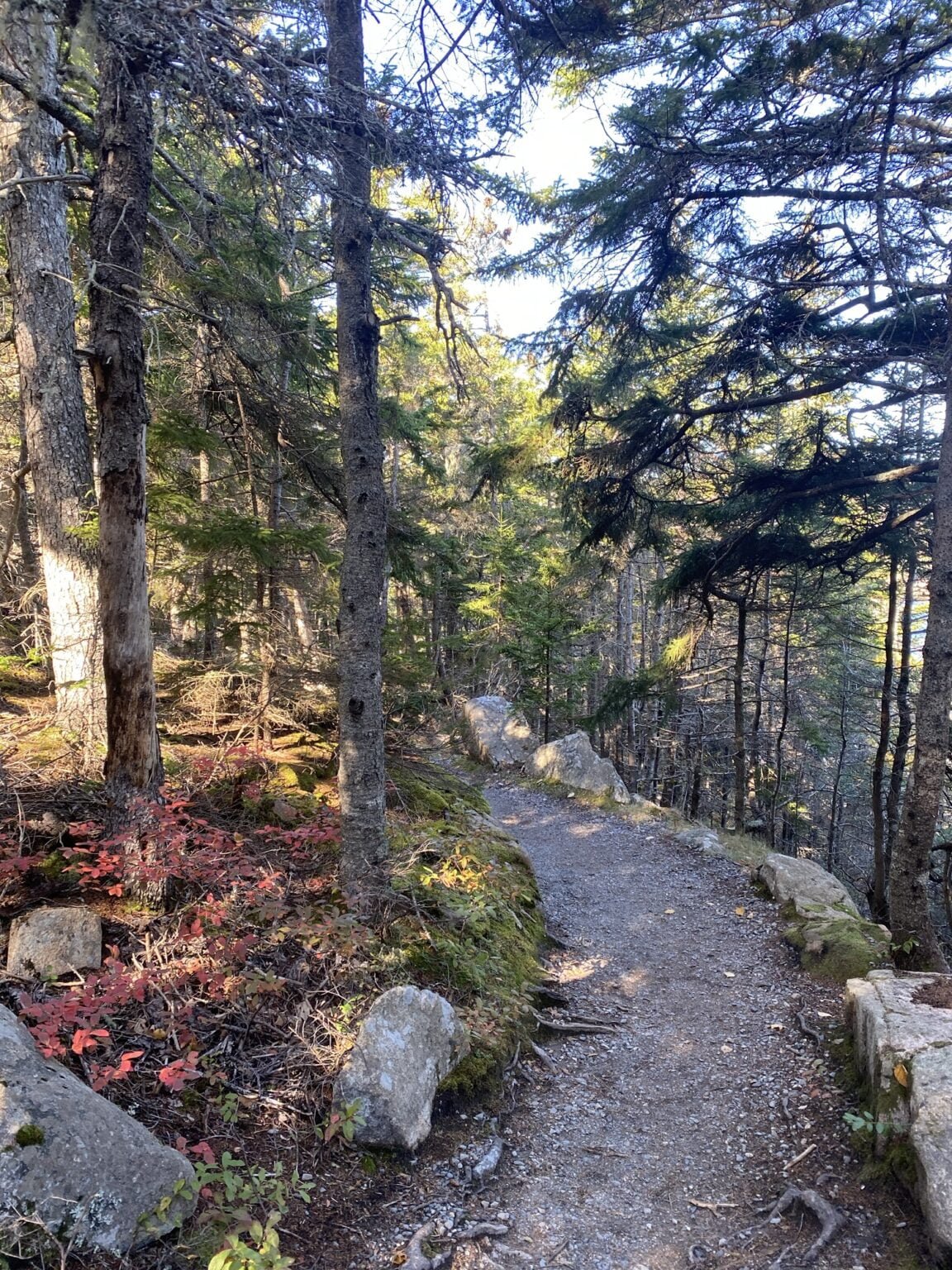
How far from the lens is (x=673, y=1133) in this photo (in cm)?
426

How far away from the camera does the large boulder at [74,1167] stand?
2195mm

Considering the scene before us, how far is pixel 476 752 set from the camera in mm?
17438

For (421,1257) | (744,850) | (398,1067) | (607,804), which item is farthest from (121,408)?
(607,804)

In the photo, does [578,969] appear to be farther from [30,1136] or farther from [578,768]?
[578,768]

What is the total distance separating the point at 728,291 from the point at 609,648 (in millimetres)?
21414

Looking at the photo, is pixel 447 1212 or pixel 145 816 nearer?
pixel 447 1212

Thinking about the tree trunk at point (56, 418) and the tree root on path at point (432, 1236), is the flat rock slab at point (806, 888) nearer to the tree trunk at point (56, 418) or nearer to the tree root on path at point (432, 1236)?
the tree root on path at point (432, 1236)

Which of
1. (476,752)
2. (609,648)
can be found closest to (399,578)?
(476,752)

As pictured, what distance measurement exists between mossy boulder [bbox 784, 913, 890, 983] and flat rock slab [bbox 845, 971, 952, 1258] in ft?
3.89

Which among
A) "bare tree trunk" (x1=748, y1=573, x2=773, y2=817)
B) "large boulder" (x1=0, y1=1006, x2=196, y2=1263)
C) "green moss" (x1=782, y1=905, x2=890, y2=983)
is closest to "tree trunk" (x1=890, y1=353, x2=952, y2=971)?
"green moss" (x1=782, y1=905, x2=890, y2=983)

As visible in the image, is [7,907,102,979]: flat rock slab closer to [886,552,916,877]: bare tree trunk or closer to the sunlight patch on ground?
the sunlight patch on ground

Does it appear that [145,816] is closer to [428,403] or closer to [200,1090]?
[200,1090]

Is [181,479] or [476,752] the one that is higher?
[181,479]

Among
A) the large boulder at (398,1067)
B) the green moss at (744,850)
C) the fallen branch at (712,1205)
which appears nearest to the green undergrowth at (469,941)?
the large boulder at (398,1067)
